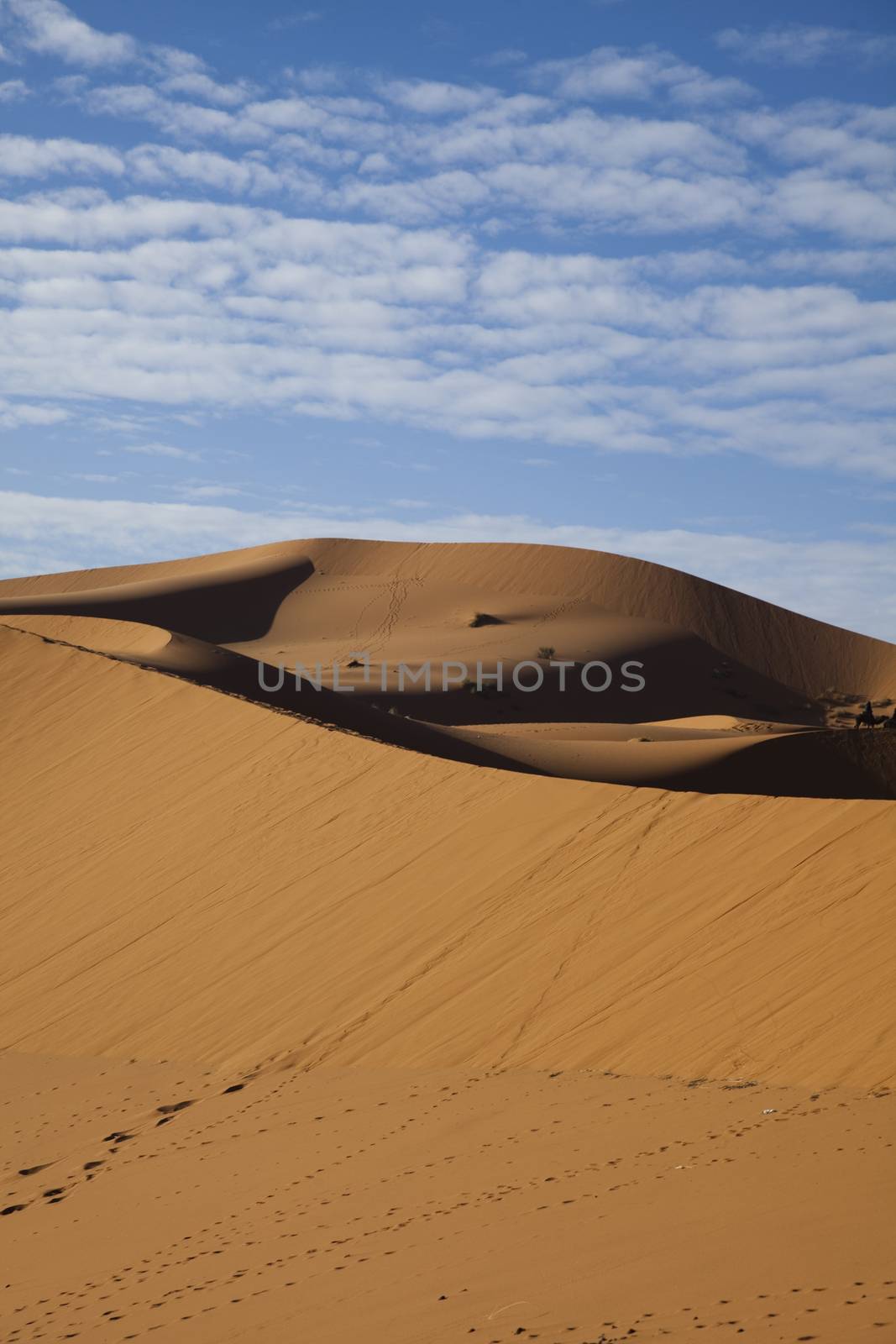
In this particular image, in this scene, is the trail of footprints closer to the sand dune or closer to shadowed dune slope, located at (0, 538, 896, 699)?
the sand dune

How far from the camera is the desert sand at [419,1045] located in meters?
5.15

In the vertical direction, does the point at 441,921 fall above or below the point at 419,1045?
above

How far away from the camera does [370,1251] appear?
18.8 feet

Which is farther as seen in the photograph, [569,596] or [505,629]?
[569,596]

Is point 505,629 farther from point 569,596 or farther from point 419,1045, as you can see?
point 419,1045

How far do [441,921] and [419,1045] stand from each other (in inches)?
72.7

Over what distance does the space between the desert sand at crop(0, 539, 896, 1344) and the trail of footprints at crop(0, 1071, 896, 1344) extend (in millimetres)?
20

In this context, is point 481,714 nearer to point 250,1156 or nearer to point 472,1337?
point 250,1156

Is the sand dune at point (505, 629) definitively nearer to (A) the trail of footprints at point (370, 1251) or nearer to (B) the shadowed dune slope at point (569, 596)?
(B) the shadowed dune slope at point (569, 596)

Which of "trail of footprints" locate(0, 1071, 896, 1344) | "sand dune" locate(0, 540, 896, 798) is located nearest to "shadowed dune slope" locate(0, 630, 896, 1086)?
"trail of footprints" locate(0, 1071, 896, 1344)

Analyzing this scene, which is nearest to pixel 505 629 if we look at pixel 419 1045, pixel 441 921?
pixel 441 921

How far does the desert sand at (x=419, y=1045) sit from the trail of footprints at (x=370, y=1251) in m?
0.02

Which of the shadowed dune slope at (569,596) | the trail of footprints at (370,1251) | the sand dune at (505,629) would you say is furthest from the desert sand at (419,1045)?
the shadowed dune slope at (569,596)

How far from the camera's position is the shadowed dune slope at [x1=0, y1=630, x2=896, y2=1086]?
26.9ft
